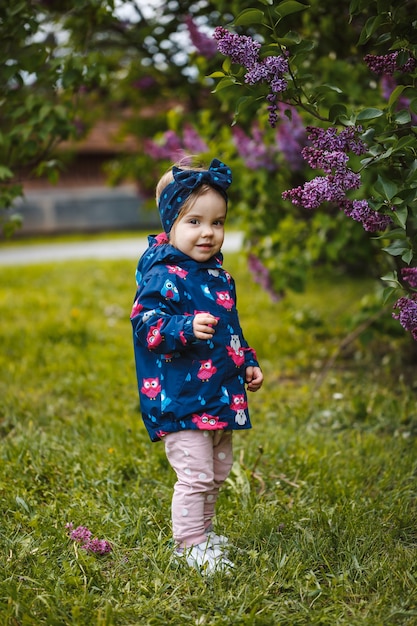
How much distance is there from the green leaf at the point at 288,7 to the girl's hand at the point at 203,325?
2.82 feet

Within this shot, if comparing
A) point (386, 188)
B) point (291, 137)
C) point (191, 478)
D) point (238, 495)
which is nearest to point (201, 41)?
point (291, 137)

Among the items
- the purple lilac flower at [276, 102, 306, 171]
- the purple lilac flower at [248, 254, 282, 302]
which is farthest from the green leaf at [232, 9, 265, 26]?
the purple lilac flower at [248, 254, 282, 302]

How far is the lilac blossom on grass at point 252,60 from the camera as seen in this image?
1952 millimetres

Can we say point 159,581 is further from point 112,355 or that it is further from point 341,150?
point 112,355

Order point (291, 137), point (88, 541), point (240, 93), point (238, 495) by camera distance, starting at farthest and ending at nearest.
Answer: point (291, 137), point (240, 93), point (238, 495), point (88, 541)

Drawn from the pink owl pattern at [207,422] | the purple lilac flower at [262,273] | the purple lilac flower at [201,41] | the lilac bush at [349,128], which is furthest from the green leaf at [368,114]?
the purple lilac flower at [262,273]

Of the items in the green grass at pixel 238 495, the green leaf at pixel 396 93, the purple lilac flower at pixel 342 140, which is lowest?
the green grass at pixel 238 495

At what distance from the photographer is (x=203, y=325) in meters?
2.04

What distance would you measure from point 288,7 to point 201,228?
0.68m

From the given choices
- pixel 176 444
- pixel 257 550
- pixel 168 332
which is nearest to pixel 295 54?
pixel 168 332

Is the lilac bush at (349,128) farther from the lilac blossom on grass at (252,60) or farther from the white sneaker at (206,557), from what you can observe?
the white sneaker at (206,557)

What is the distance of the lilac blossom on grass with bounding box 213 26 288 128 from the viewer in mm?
1952

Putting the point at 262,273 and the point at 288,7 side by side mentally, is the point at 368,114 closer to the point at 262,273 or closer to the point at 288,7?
the point at 288,7

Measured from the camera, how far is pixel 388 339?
190 inches
